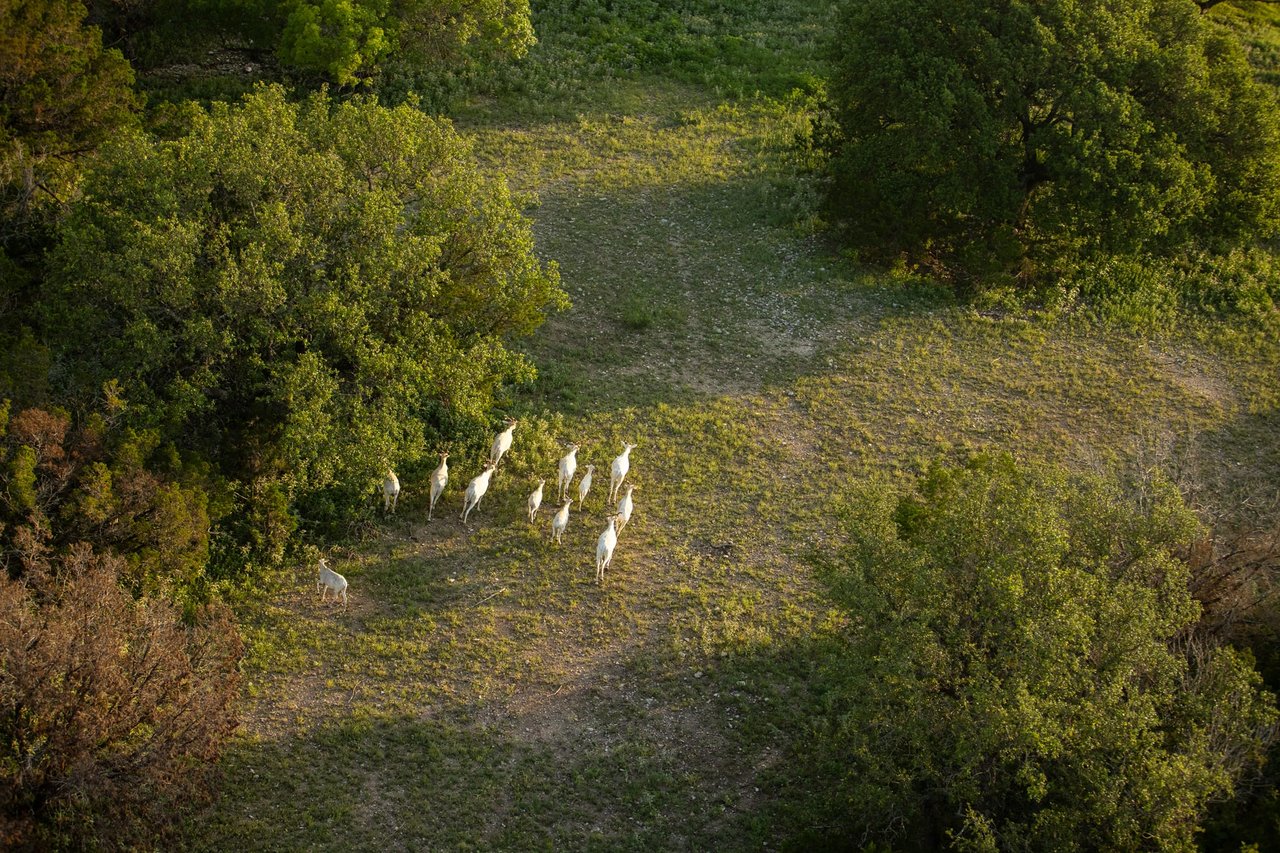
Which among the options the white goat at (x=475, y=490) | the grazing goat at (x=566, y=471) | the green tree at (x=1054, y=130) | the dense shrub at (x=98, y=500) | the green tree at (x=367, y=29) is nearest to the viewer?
the dense shrub at (x=98, y=500)

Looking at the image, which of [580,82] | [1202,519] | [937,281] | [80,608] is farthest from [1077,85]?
[80,608]

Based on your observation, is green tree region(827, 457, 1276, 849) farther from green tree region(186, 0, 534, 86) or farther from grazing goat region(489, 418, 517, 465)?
green tree region(186, 0, 534, 86)

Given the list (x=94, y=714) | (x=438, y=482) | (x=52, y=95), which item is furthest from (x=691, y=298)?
(x=94, y=714)

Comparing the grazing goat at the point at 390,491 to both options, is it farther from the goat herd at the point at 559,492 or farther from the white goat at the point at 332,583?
the white goat at the point at 332,583

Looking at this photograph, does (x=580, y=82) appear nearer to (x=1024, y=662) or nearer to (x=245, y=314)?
(x=245, y=314)

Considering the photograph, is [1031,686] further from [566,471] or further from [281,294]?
[281,294]

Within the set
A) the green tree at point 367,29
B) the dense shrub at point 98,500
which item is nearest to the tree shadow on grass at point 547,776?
the dense shrub at point 98,500

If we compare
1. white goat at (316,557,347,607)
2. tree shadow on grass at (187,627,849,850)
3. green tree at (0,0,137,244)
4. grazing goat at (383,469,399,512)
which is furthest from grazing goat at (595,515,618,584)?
green tree at (0,0,137,244)
